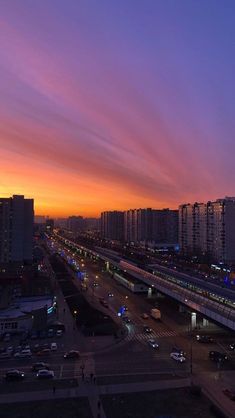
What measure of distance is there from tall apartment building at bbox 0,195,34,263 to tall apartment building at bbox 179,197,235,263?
202 ft

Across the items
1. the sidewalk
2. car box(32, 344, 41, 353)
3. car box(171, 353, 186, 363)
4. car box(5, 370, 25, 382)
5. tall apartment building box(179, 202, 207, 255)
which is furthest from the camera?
tall apartment building box(179, 202, 207, 255)

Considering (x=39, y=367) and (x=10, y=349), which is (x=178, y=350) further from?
(x=10, y=349)

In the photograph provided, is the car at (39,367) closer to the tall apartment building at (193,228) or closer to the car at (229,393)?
the car at (229,393)

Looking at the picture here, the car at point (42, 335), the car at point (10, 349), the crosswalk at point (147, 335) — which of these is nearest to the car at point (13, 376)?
the car at point (10, 349)

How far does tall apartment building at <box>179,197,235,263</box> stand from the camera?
119 meters

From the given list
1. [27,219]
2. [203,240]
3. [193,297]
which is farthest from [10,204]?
[203,240]

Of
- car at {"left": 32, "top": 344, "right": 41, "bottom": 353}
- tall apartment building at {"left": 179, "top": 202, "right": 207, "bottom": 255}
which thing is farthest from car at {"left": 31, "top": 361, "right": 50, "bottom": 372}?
tall apartment building at {"left": 179, "top": 202, "right": 207, "bottom": 255}

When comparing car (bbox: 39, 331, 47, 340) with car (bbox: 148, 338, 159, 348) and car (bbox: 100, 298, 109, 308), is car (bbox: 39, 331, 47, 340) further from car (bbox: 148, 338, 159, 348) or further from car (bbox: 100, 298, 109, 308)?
car (bbox: 100, 298, 109, 308)

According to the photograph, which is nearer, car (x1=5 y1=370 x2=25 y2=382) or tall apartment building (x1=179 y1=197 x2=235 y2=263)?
car (x1=5 y1=370 x2=25 y2=382)

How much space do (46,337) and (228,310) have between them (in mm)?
20149

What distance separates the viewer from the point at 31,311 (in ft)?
172

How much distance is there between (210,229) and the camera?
12825 centimetres

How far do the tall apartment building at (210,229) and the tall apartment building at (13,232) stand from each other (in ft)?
202

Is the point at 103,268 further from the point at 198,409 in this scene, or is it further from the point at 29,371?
the point at 198,409
